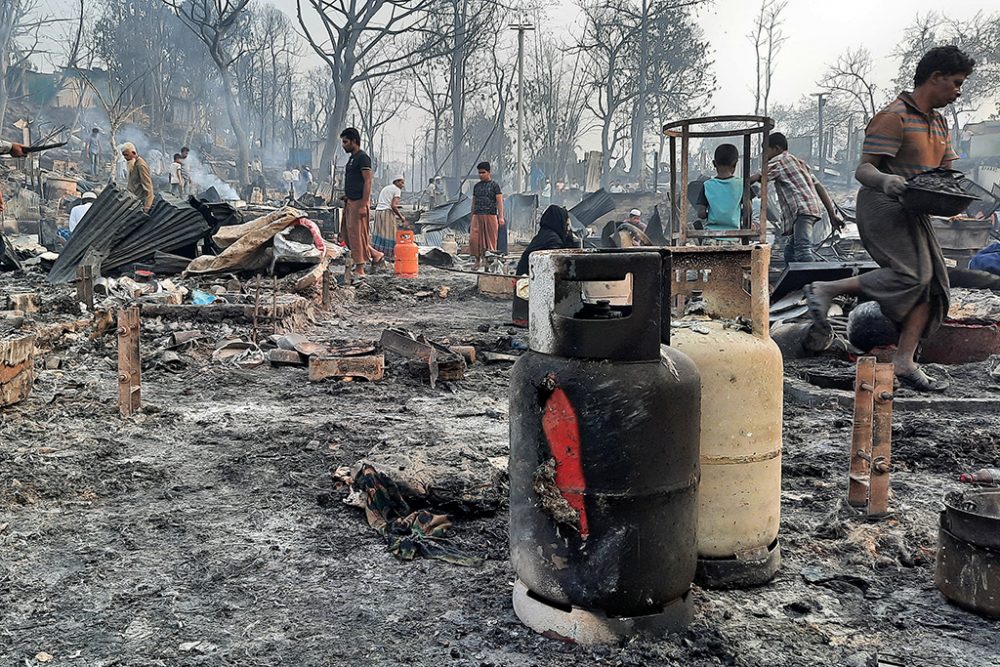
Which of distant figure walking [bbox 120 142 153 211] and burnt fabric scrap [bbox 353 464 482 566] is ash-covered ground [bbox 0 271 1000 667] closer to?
burnt fabric scrap [bbox 353 464 482 566]

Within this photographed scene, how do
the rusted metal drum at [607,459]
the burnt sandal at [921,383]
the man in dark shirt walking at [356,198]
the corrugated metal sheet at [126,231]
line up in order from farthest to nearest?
the man in dark shirt walking at [356,198] → the corrugated metal sheet at [126,231] → the burnt sandal at [921,383] → the rusted metal drum at [607,459]

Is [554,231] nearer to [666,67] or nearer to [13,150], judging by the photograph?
[13,150]

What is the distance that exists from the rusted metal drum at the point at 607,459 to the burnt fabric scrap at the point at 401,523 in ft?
2.33

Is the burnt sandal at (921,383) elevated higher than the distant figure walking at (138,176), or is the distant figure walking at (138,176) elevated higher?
the distant figure walking at (138,176)

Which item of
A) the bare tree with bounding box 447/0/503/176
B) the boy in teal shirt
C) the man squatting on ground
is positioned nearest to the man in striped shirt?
the boy in teal shirt

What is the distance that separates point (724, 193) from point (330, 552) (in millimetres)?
5476

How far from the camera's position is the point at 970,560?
248 centimetres

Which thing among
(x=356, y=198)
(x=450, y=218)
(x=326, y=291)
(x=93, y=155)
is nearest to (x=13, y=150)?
(x=326, y=291)

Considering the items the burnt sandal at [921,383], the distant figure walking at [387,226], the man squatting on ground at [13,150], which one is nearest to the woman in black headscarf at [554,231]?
the burnt sandal at [921,383]

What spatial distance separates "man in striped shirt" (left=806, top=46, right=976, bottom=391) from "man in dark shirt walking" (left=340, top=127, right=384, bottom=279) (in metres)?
8.19

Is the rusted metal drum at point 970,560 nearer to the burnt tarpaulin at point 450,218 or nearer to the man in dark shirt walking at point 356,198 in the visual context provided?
the man in dark shirt walking at point 356,198

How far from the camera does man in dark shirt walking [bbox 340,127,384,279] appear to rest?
12.3m

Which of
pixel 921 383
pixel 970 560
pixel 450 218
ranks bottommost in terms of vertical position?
pixel 970 560

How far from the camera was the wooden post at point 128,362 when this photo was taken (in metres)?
4.70
